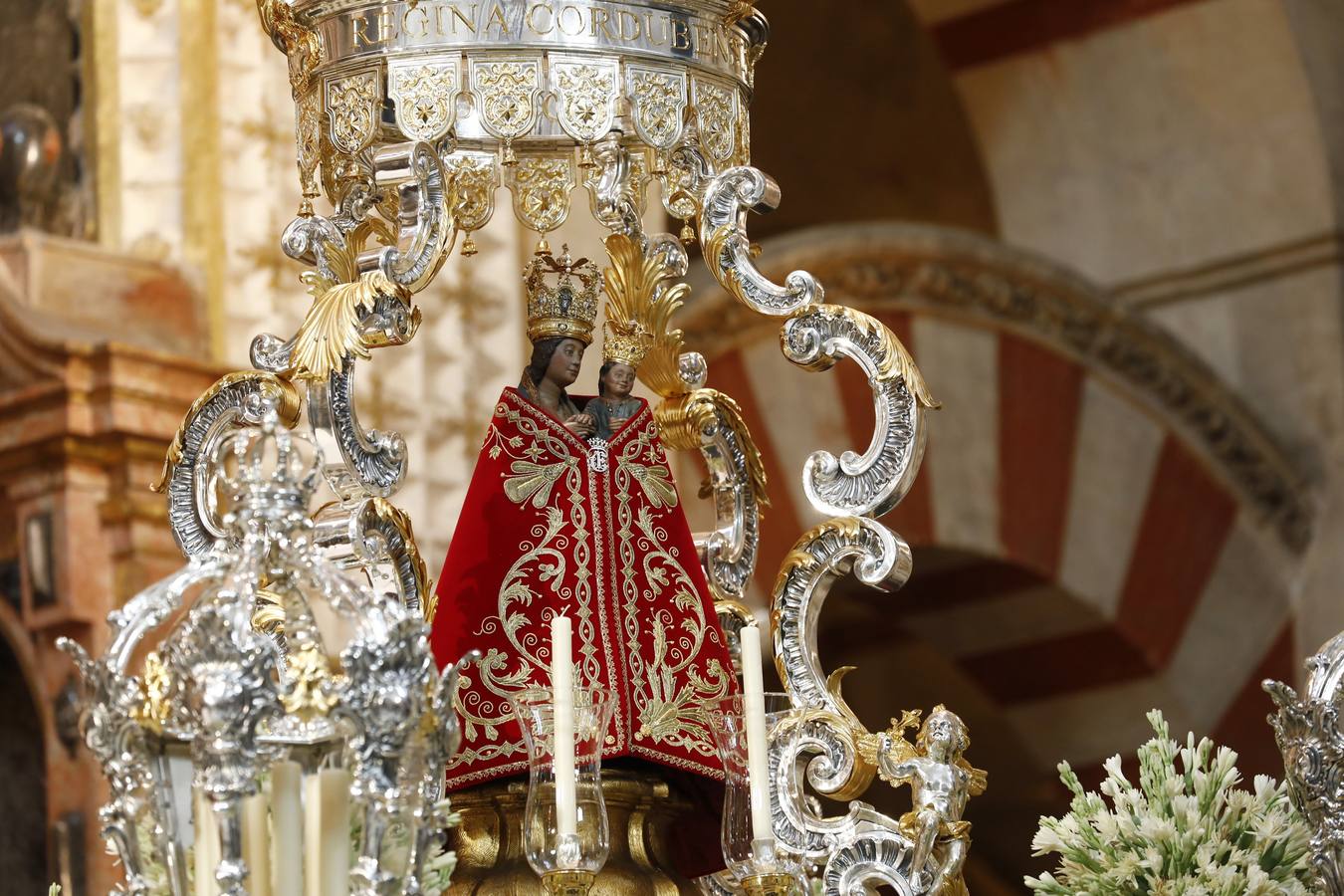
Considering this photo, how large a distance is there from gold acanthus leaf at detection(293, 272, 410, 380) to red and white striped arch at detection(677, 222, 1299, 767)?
10.4ft

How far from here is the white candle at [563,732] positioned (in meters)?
2.83

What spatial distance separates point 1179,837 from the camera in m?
3.21

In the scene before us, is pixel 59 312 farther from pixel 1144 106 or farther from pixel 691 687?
pixel 1144 106

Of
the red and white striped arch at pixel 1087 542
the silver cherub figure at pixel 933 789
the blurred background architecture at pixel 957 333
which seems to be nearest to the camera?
the silver cherub figure at pixel 933 789

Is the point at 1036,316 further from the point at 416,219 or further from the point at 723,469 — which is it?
the point at 416,219

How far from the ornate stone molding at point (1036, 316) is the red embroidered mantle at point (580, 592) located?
243cm


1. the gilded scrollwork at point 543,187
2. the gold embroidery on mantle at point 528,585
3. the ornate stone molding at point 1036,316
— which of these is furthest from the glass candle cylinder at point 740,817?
the ornate stone molding at point 1036,316

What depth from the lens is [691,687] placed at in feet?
11.1

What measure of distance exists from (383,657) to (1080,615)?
4.27 m

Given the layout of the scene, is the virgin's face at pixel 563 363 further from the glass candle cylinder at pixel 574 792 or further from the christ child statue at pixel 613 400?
the glass candle cylinder at pixel 574 792

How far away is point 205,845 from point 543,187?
1.07 meters

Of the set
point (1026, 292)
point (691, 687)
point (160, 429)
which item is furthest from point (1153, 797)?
point (1026, 292)

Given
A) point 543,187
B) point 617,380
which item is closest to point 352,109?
point 543,187

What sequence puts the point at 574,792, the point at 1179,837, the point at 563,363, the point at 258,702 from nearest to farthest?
the point at 258,702 < the point at 574,792 < the point at 1179,837 < the point at 563,363
